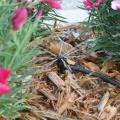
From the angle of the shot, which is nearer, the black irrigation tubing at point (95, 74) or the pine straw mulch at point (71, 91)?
the pine straw mulch at point (71, 91)

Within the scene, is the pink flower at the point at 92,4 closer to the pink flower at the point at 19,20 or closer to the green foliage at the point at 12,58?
the green foliage at the point at 12,58

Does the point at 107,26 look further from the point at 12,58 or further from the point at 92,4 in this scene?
the point at 12,58

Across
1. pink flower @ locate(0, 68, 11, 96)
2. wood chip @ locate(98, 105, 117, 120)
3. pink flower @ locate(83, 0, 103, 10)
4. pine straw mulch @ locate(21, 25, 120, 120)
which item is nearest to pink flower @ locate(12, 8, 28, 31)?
pink flower @ locate(0, 68, 11, 96)

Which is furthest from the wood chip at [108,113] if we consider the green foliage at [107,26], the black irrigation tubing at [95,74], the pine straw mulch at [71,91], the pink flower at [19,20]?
the pink flower at [19,20]

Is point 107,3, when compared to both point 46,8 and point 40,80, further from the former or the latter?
point 40,80

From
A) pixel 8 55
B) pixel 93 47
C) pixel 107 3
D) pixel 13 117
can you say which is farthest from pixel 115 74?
pixel 8 55

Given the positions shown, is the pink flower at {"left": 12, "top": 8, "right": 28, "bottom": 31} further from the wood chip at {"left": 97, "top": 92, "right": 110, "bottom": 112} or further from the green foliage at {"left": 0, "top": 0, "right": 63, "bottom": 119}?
the wood chip at {"left": 97, "top": 92, "right": 110, "bottom": 112}
